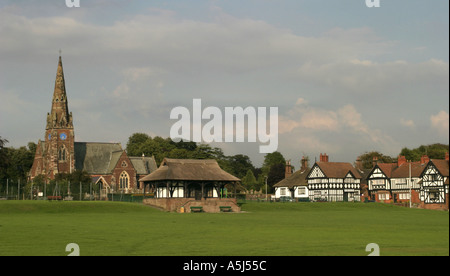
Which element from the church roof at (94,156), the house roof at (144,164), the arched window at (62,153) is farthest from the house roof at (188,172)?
the church roof at (94,156)

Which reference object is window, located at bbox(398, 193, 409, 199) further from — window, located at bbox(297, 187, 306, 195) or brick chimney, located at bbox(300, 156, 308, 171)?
brick chimney, located at bbox(300, 156, 308, 171)

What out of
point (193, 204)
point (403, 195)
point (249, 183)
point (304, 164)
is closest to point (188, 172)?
point (193, 204)

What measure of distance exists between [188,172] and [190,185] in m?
1.95

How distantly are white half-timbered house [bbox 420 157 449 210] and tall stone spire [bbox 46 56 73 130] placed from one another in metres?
73.0

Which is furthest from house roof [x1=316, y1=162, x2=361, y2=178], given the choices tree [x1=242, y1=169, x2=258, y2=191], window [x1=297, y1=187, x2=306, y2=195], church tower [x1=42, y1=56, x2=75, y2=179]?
church tower [x1=42, y1=56, x2=75, y2=179]

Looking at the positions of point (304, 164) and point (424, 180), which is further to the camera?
point (304, 164)

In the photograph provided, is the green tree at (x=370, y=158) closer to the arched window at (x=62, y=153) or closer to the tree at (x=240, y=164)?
the tree at (x=240, y=164)

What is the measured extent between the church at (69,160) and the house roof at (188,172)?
51427 millimetres

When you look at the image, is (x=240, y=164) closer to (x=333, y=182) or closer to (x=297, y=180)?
(x=297, y=180)

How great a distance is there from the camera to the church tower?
5108 inches
